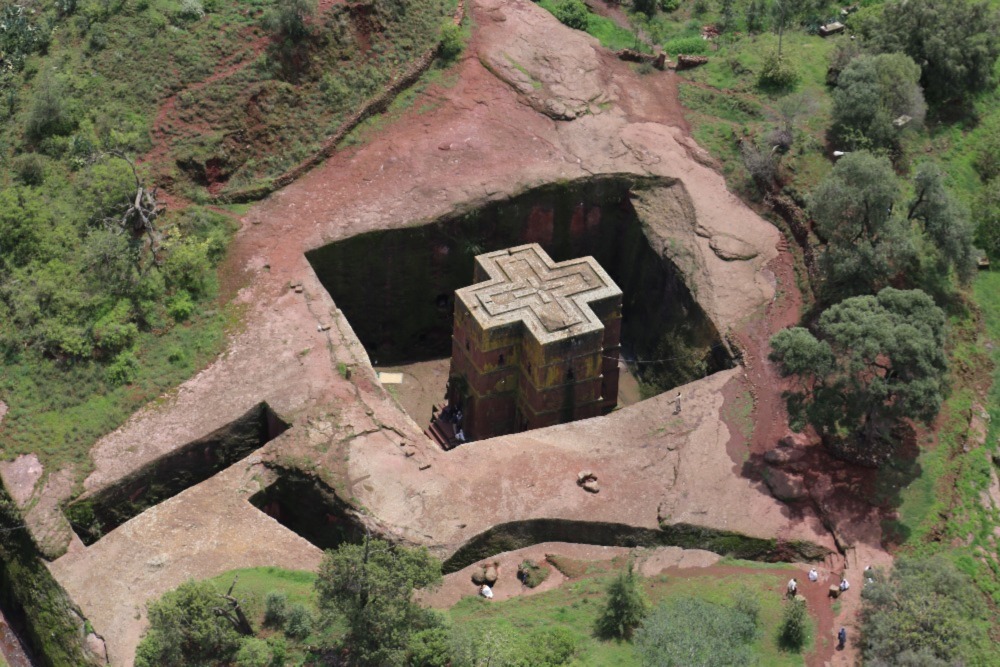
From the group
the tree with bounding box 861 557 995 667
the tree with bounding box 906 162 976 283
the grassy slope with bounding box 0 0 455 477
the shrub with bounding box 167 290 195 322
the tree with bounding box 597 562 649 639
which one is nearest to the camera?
the tree with bounding box 861 557 995 667

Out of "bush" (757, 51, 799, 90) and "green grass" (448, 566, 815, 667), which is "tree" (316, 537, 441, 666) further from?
"bush" (757, 51, 799, 90)

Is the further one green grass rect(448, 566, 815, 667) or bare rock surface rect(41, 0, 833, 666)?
bare rock surface rect(41, 0, 833, 666)

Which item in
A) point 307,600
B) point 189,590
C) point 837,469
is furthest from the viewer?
point 837,469

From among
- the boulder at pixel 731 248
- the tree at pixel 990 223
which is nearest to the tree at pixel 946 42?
the tree at pixel 990 223

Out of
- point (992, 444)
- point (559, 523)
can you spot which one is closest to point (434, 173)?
point (559, 523)

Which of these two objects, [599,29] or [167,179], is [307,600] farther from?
Answer: [599,29]

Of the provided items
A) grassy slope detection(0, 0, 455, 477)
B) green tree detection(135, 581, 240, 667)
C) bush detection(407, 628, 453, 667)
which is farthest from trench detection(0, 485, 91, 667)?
grassy slope detection(0, 0, 455, 477)

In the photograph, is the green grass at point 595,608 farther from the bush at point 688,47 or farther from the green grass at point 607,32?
the bush at point 688,47
